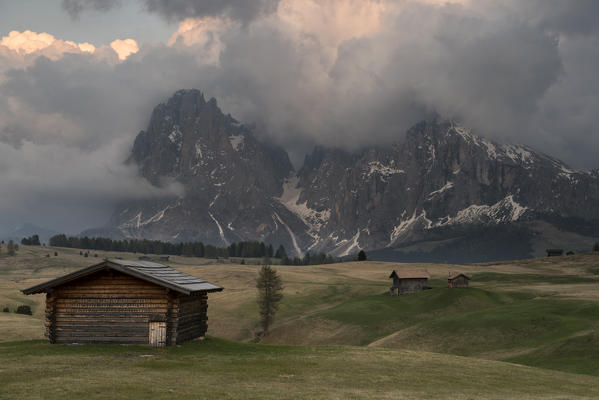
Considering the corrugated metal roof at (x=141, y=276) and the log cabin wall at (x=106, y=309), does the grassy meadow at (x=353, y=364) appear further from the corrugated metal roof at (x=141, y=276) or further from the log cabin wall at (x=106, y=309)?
the corrugated metal roof at (x=141, y=276)

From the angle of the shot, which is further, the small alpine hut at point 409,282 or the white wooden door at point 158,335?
the small alpine hut at point 409,282

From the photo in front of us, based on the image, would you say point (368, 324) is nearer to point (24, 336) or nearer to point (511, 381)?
point (24, 336)

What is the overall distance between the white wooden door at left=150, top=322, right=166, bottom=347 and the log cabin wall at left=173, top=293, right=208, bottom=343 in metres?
1.04

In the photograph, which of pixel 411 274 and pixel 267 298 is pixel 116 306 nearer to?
pixel 267 298

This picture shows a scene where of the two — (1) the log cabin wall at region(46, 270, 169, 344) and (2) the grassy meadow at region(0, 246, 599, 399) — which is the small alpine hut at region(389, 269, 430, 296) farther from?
(1) the log cabin wall at region(46, 270, 169, 344)

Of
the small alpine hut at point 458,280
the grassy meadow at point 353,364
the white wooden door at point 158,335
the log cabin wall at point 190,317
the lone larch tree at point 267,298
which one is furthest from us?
the small alpine hut at point 458,280

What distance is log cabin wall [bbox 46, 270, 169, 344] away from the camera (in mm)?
37062

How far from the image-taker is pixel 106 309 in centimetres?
3753

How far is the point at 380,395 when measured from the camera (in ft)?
78.5

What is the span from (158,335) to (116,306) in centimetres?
369

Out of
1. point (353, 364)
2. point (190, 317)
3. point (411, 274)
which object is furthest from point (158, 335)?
point (411, 274)

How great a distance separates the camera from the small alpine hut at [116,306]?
121ft

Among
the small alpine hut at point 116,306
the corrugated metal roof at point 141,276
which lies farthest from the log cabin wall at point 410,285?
the small alpine hut at point 116,306

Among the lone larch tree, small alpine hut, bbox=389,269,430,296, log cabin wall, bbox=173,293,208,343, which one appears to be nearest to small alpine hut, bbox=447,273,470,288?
small alpine hut, bbox=389,269,430,296
